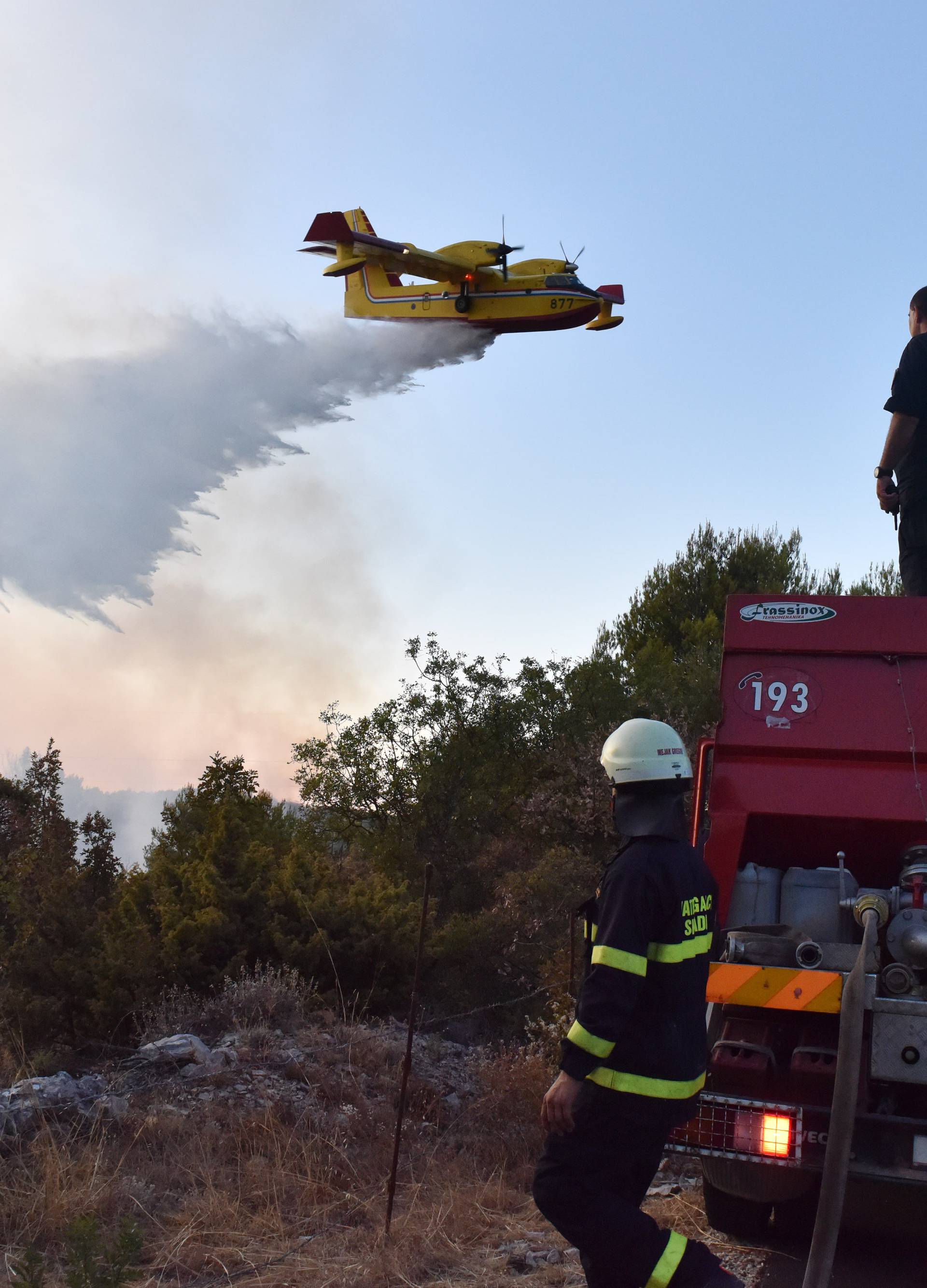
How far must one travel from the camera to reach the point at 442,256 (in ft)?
99.5

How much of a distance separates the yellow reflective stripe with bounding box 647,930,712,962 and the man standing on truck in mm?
3493

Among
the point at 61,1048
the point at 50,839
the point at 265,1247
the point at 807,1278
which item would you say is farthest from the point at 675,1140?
the point at 50,839

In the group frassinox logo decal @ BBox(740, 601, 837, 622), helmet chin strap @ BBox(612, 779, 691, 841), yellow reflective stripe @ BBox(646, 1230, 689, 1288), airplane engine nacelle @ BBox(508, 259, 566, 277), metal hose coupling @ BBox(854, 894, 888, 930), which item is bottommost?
yellow reflective stripe @ BBox(646, 1230, 689, 1288)

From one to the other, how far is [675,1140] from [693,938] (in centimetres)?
133

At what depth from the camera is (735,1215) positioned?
16.6 feet

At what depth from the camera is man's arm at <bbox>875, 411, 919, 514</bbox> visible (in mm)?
6242

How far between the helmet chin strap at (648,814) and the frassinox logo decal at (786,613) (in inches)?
85.4

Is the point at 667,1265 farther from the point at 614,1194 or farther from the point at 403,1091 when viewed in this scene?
the point at 403,1091

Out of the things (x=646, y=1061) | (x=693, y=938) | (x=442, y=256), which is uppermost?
(x=442, y=256)

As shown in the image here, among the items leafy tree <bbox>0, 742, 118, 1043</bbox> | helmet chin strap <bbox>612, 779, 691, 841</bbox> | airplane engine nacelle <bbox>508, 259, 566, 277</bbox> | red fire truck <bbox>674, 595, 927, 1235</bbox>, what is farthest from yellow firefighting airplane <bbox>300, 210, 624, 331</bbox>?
helmet chin strap <bbox>612, 779, 691, 841</bbox>

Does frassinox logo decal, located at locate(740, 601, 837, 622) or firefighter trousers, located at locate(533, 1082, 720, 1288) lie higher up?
frassinox logo decal, located at locate(740, 601, 837, 622)

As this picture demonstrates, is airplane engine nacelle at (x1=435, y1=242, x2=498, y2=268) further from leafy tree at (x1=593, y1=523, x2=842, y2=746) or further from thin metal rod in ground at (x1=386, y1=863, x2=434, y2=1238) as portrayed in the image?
thin metal rod in ground at (x1=386, y1=863, x2=434, y2=1238)

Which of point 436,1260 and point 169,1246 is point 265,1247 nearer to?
point 169,1246

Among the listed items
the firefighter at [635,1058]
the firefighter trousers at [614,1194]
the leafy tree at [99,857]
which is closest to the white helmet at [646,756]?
the firefighter at [635,1058]
